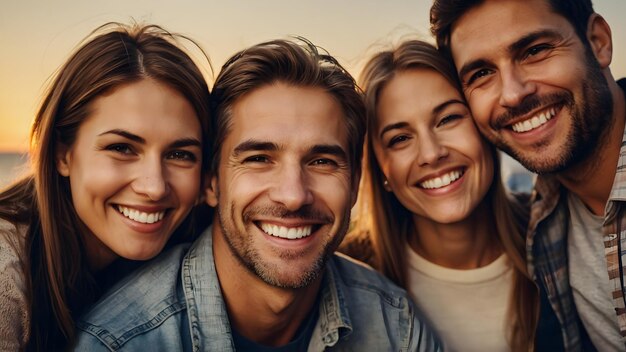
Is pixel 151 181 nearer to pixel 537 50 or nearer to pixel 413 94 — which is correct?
pixel 413 94

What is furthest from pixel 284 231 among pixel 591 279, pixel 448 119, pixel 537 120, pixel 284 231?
pixel 591 279

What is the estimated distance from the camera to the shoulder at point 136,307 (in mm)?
2451

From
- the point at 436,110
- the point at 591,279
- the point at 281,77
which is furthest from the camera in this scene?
the point at 436,110

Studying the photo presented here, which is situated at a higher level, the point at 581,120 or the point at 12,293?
the point at 581,120

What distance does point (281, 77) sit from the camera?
2904mm

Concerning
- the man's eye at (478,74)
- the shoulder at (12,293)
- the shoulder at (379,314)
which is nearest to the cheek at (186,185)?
the shoulder at (12,293)

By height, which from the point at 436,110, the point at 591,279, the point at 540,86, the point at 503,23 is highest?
the point at 503,23

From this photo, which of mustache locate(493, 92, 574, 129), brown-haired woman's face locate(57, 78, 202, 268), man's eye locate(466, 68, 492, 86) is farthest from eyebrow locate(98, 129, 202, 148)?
mustache locate(493, 92, 574, 129)

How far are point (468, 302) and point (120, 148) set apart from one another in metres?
2.34

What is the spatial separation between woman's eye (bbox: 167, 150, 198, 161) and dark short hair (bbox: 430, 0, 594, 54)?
1.78 metres

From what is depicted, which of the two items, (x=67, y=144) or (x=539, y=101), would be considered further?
(x=539, y=101)

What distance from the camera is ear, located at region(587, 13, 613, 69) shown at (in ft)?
10.6

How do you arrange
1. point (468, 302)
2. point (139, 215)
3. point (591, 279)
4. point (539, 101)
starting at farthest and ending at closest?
point (468, 302)
point (591, 279)
point (539, 101)
point (139, 215)

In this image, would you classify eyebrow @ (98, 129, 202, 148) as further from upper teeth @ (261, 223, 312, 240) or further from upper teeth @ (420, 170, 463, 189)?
upper teeth @ (420, 170, 463, 189)
